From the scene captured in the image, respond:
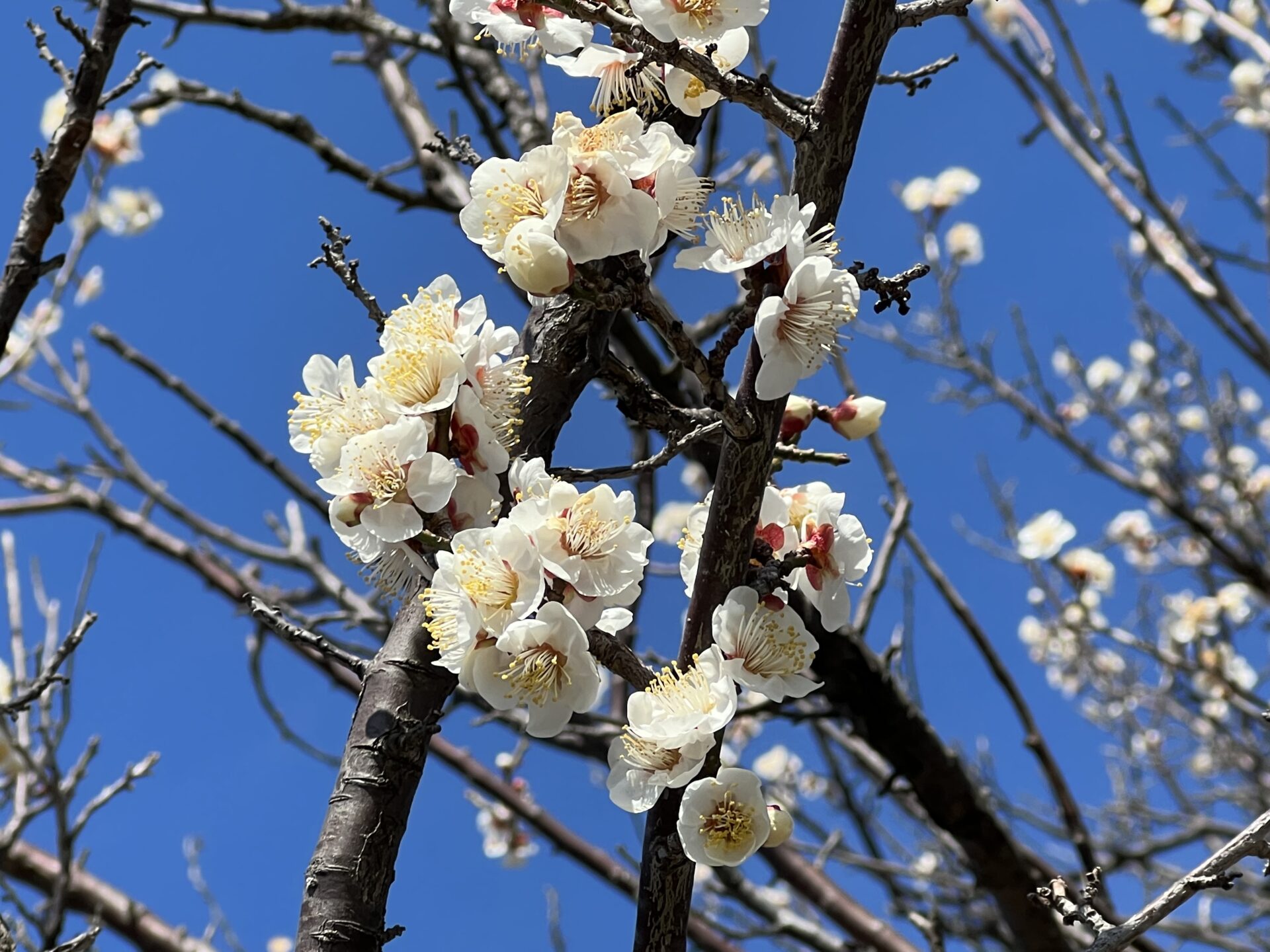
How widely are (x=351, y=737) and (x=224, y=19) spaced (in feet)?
7.77

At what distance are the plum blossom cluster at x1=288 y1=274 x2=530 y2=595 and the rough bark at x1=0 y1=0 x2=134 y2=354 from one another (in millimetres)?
677

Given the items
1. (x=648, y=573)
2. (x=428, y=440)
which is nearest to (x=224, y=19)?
(x=648, y=573)

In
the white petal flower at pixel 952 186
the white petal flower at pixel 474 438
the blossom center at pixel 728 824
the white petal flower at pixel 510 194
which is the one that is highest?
the white petal flower at pixel 952 186

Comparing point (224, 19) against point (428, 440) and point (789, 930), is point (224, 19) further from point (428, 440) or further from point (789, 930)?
point (789, 930)

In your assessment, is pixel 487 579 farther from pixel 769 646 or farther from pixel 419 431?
pixel 769 646

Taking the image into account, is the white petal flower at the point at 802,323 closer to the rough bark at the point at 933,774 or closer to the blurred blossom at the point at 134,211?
the rough bark at the point at 933,774

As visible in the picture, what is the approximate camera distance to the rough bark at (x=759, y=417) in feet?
3.26

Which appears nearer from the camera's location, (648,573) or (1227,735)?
(648,573)

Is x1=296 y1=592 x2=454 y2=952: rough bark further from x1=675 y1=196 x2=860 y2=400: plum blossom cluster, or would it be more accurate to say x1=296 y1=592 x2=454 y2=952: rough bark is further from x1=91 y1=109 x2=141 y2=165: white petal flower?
x1=91 y1=109 x2=141 y2=165: white petal flower

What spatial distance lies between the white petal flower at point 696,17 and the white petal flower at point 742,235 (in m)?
0.18

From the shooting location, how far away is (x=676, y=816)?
3.34 feet

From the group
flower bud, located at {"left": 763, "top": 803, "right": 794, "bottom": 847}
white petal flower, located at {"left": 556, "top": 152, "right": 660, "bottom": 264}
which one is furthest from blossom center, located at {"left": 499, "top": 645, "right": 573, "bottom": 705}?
white petal flower, located at {"left": 556, "top": 152, "right": 660, "bottom": 264}

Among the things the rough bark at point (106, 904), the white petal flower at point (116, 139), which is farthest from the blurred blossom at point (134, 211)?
the rough bark at point (106, 904)

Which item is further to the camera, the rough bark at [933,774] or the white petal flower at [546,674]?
the rough bark at [933,774]
